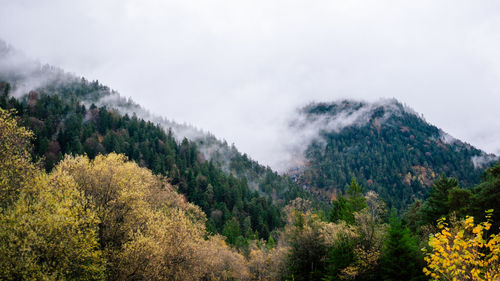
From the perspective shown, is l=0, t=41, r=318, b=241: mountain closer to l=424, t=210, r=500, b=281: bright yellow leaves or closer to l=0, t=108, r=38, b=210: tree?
l=0, t=108, r=38, b=210: tree

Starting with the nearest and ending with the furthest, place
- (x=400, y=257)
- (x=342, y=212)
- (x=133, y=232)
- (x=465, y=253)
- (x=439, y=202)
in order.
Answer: (x=465, y=253) → (x=133, y=232) → (x=400, y=257) → (x=439, y=202) → (x=342, y=212)

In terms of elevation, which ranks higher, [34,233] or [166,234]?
[166,234]

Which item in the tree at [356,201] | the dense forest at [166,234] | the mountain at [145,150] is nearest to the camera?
the dense forest at [166,234]

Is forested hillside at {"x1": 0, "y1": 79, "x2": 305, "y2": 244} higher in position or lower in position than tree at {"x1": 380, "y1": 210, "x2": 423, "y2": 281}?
higher

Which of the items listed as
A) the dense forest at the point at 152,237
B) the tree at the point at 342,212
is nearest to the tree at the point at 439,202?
the dense forest at the point at 152,237

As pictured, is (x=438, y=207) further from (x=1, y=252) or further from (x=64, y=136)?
(x=64, y=136)

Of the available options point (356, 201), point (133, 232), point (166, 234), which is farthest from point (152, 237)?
point (356, 201)

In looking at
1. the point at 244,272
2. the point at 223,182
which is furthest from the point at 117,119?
the point at 244,272

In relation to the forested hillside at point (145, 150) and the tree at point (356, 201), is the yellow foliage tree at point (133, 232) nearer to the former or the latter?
the tree at point (356, 201)

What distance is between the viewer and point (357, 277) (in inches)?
1698

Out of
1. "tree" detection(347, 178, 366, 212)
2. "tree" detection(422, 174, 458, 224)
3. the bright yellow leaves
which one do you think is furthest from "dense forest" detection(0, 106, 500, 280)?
"tree" detection(347, 178, 366, 212)

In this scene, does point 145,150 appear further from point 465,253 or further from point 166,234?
point 465,253

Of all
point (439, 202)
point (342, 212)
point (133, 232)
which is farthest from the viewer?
point (342, 212)

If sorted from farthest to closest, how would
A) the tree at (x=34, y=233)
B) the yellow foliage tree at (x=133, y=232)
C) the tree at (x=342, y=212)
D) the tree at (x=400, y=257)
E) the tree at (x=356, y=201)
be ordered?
the tree at (x=356, y=201) < the tree at (x=342, y=212) < the tree at (x=400, y=257) < the yellow foliage tree at (x=133, y=232) < the tree at (x=34, y=233)
